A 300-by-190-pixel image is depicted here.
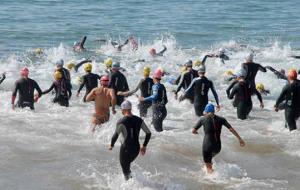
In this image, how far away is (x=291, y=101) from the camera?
16719 millimetres

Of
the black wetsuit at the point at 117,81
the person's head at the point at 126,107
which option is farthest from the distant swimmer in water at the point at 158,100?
the person's head at the point at 126,107

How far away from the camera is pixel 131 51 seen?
33.5 meters

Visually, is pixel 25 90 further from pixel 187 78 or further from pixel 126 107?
pixel 126 107

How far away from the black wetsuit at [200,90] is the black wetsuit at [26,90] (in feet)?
14.4

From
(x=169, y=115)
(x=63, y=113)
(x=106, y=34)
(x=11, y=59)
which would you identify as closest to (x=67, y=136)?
(x=63, y=113)

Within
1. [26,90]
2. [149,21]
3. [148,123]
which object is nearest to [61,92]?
[26,90]

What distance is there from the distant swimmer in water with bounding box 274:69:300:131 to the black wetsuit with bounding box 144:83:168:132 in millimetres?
2944

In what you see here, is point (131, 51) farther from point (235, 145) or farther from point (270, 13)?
point (270, 13)

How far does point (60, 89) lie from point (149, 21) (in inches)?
1112

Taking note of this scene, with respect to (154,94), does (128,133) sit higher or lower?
higher

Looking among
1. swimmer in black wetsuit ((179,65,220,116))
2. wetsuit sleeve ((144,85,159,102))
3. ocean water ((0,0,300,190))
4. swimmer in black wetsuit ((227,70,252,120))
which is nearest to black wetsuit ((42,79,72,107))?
ocean water ((0,0,300,190))

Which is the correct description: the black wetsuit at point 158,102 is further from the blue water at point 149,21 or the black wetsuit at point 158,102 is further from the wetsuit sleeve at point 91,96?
the blue water at point 149,21

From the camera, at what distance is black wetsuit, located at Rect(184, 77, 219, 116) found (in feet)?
59.6

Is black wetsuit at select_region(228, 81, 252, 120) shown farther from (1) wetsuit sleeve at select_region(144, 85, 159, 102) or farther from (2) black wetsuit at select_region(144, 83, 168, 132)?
(1) wetsuit sleeve at select_region(144, 85, 159, 102)
